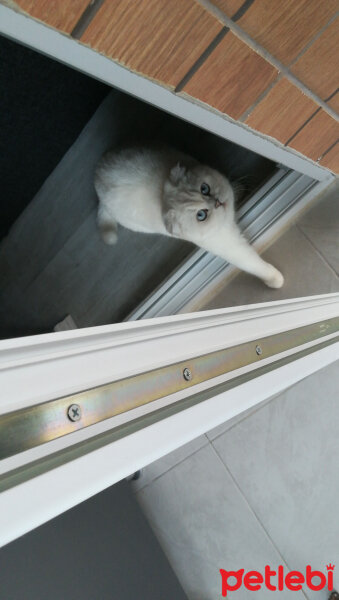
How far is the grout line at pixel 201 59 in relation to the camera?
502 mm

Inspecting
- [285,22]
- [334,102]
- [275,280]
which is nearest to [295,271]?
[275,280]

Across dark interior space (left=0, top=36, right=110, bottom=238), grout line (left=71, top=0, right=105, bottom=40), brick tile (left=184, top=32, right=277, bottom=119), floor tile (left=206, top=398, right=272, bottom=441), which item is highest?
dark interior space (left=0, top=36, right=110, bottom=238)

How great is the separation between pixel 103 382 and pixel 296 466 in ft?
3.96

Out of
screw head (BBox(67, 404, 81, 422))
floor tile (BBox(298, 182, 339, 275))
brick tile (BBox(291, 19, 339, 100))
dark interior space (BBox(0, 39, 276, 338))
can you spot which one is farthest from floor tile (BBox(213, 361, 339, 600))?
screw head (BBox(67, 404, 81, 422))

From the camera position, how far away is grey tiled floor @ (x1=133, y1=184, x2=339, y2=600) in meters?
1.35

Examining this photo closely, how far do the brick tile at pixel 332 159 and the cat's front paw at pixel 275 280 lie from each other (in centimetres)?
45

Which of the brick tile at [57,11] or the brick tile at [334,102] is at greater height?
the brick tile at [57,11]

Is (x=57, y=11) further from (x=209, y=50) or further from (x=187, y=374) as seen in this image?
(x=187, y=374)

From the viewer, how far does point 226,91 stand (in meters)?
0.59

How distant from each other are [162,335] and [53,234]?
1200 millimetres

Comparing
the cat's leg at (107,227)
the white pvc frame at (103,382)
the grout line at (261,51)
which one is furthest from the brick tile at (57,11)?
the cat's leg at (107,227)

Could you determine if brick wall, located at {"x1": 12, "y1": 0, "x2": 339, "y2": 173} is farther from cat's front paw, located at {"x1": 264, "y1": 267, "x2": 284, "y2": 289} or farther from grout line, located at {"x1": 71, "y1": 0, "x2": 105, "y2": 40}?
cat's front paw, located at {"x1": 264, "y1": 267, "x2": 284, "y2": 289}

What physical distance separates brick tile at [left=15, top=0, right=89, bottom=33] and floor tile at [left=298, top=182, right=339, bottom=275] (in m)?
1.17

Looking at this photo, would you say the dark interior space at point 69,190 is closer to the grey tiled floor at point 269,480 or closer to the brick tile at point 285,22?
the grey tiled floor at point 269,480
